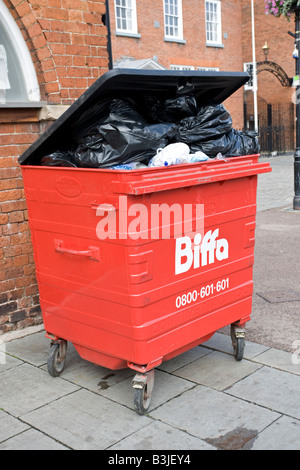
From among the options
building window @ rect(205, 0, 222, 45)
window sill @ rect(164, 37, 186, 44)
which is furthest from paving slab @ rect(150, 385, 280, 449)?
building window @ rect(205, 0, 222, 45)

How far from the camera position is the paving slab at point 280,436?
112 inches

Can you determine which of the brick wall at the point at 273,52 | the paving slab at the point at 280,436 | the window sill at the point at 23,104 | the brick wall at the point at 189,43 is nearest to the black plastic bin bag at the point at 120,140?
the window sill at the point at 23,104

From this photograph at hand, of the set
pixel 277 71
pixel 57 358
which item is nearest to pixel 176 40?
pixel 277 71

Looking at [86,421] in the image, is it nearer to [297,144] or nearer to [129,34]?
[297,144]

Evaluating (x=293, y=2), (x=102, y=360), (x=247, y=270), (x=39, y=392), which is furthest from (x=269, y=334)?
(x=293, y=2)

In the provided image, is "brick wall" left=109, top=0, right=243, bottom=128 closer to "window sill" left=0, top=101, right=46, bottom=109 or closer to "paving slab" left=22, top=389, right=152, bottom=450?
"window sill" left=0, top=101, right=46, bottom=109

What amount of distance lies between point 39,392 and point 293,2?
8937 mm

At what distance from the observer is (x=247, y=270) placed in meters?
3.82

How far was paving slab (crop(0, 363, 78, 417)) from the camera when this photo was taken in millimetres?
3369

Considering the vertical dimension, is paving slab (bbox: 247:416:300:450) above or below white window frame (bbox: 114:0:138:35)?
below

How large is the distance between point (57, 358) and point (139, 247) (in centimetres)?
128

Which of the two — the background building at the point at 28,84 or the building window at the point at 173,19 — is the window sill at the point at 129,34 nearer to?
the building window at the point at 173,19

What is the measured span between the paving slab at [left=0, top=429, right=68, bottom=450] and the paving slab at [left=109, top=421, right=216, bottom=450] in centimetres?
33

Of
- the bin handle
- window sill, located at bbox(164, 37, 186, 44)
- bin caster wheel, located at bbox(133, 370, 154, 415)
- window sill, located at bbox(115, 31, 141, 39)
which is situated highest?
window sill, located at bbox(164, 37, 186, 44)
